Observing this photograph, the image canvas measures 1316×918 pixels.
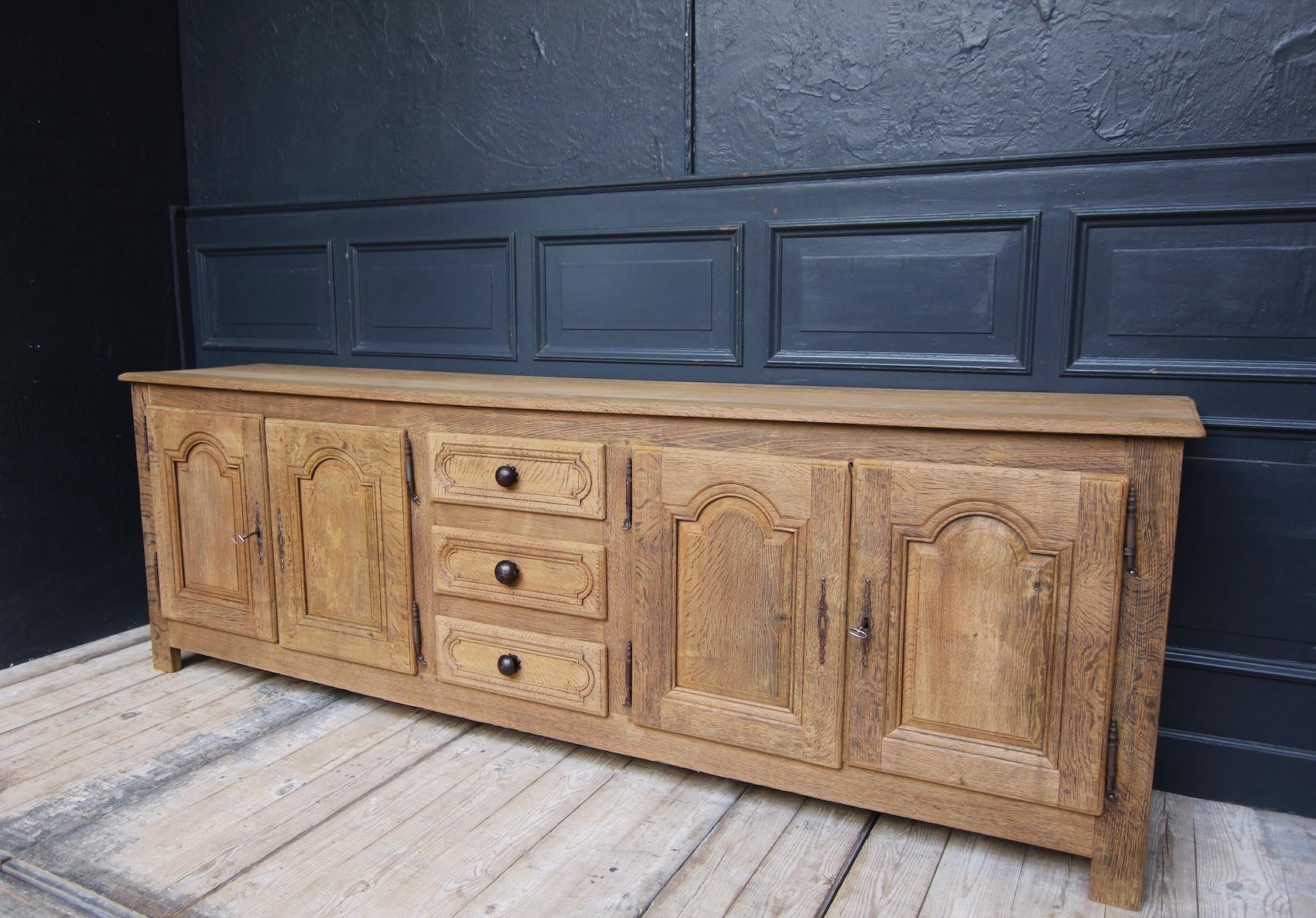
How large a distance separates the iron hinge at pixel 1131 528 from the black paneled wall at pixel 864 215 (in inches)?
21.9

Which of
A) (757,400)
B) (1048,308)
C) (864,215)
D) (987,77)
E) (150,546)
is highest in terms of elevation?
(987,77)

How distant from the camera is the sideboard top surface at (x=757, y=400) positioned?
1540 mm

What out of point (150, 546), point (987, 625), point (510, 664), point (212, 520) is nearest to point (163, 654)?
point (150, 546)

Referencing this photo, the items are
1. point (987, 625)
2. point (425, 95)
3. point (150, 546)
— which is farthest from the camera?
point (425, 95)

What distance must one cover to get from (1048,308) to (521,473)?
119cm

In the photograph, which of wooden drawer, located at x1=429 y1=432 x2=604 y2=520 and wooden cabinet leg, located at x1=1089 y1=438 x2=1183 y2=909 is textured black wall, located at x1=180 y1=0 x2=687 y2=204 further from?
wooden cabinet leg, located at x1=1089 y1=438 x2=1183 y2=909

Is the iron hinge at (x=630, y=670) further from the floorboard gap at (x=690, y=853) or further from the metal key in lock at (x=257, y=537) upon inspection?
the metal key in lock at (x=257, y=537)

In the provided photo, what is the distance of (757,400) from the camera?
186cm

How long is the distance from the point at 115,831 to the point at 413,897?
666mm

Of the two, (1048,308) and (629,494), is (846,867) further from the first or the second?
(1048,308)

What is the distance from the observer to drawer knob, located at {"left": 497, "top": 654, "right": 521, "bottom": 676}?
6.73ft

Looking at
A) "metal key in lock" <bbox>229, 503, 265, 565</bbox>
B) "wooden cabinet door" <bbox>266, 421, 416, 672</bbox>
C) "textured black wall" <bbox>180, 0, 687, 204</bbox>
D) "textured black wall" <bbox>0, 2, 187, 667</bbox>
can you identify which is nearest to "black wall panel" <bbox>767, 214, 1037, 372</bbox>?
"textured black wall" <bbox>180, 0, 687, 204</bbox>

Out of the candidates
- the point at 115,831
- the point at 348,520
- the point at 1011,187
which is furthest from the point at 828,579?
the point at 115,831

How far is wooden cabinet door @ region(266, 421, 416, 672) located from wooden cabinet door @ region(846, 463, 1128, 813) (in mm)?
1069
